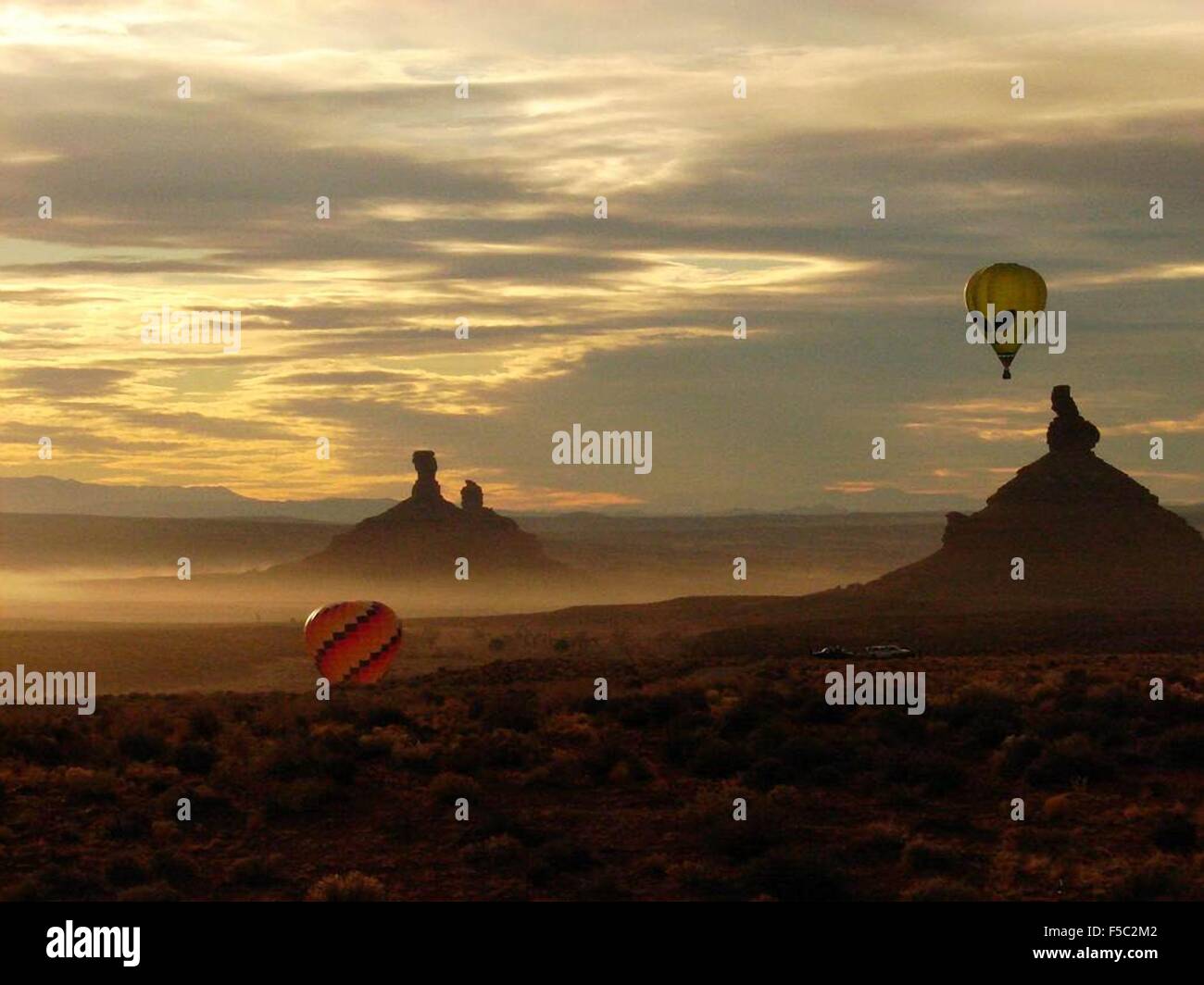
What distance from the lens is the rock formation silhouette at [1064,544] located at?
14175cm

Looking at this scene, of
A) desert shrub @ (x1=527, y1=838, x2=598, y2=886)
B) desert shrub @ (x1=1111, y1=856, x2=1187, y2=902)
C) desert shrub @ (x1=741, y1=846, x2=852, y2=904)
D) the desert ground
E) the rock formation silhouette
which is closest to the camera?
desert shrub @ (x1=1111, y1=856, x2=1187, y2=902)

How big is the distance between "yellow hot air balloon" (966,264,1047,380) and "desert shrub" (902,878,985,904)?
131 feet

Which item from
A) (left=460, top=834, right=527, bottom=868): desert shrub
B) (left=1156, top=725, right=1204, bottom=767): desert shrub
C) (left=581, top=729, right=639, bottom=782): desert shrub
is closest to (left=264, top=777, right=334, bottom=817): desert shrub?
(left=460, top=834, right=527, bottom=868): desert shrub

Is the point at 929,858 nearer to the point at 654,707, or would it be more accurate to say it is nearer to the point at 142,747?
the point at 654,707

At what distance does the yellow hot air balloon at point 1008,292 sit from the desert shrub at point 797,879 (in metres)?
39.8

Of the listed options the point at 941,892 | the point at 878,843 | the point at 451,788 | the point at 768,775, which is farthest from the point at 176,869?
the point at 941,892

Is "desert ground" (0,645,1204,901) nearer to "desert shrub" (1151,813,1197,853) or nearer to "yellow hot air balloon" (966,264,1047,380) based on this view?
"desert shrub" (1151,813,1197,853)

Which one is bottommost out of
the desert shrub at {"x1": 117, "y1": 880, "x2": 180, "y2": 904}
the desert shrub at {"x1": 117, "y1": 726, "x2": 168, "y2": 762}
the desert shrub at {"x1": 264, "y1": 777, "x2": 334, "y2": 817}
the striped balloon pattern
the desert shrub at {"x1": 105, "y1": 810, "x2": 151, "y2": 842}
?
the desert shrub at {"x1": 117, "y1": 880, "x2": 180, "y2": 904}

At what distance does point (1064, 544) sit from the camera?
477 ft

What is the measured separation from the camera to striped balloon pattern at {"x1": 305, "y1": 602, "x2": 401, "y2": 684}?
189 feet

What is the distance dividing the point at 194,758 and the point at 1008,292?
Answer: 4078cm
